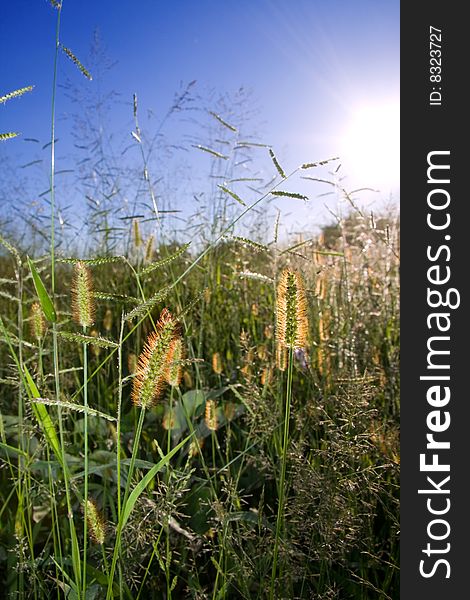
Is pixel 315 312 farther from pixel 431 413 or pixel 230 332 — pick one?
pixel 431 413

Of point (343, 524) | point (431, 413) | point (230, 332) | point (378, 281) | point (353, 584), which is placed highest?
point (378, 281)

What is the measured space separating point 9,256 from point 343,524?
3.46 meters

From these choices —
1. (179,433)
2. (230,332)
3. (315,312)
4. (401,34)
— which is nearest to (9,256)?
(230,332)

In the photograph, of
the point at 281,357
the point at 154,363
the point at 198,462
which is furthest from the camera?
the point at 198,462

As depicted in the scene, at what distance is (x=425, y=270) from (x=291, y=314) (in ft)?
1.34

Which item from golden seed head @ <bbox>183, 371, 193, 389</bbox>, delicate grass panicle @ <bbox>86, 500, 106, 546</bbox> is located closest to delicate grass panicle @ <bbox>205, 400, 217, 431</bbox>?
delicate grass panicle @ <bbox>86, 500, 106, 546</bbox>

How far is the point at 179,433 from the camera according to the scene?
149 centimetres

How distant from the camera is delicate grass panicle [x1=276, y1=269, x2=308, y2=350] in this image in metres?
0.80

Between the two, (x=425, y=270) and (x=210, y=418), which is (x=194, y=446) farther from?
(x=425, y=270)

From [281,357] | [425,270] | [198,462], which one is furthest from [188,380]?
[425,270]

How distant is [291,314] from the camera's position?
797 mm

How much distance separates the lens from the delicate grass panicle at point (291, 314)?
0.80 m

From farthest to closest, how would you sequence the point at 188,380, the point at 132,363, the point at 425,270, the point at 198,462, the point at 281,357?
1. the point at 188,380
2. the point at 198,462
3. the point at 132,363
4. the point at 281,357
5. the point at 425,270

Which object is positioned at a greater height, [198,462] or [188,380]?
[188,380]
